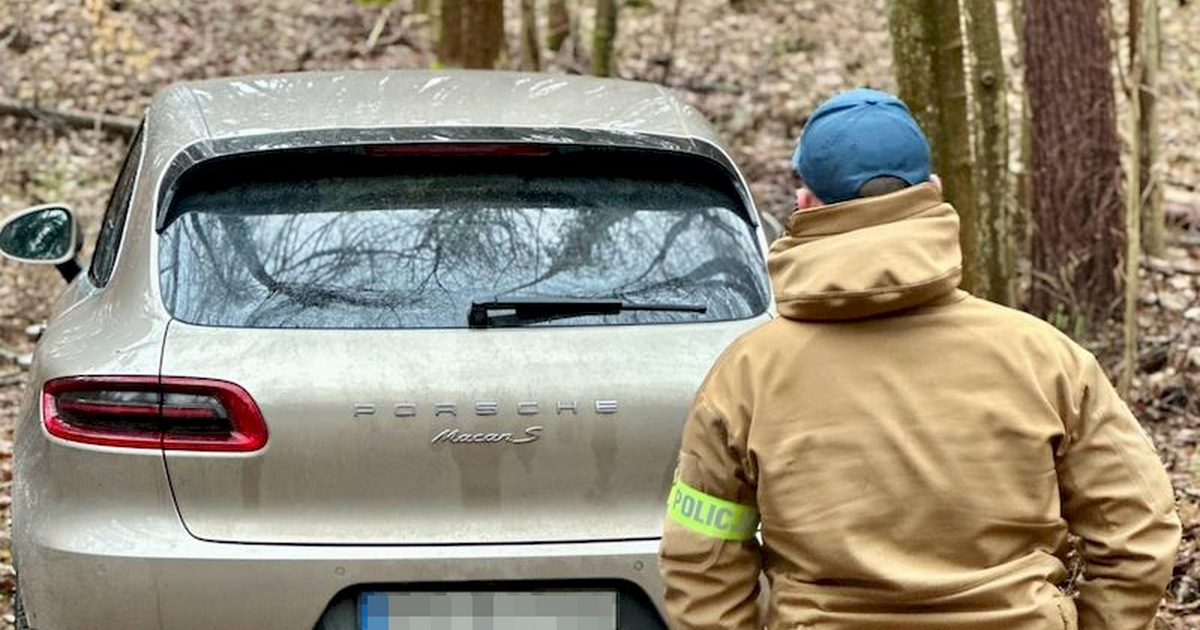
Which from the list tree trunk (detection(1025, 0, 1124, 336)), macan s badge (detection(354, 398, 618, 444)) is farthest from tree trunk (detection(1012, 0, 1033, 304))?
macan s badge (detection(354, 398, 618, 444))

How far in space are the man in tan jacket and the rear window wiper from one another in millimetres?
1384

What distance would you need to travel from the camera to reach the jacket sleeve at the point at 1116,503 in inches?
100

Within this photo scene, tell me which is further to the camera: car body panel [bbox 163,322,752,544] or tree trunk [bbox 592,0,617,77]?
tree trunk [bbox 592,0,617,77]

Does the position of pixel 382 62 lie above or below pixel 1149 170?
above

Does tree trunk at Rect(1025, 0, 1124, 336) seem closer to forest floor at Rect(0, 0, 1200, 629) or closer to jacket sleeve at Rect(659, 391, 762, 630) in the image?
forest floor at Rect(0, 0, 1200, 629)

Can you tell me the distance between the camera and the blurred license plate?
3781 millimetres

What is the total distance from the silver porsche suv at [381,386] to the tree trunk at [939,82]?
104 inches

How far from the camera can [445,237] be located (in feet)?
13.6

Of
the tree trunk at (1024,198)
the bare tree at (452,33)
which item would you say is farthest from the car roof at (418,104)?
the bare tree at (452,33)

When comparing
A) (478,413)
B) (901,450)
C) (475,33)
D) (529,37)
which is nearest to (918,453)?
(901,450)

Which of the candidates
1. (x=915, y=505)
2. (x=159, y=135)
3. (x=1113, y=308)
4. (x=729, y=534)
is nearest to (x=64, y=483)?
(x=159, y=135)

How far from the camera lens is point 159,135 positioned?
464 cm

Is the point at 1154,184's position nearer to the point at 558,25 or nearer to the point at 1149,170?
the point at 1149,170

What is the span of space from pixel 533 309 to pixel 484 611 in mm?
693
